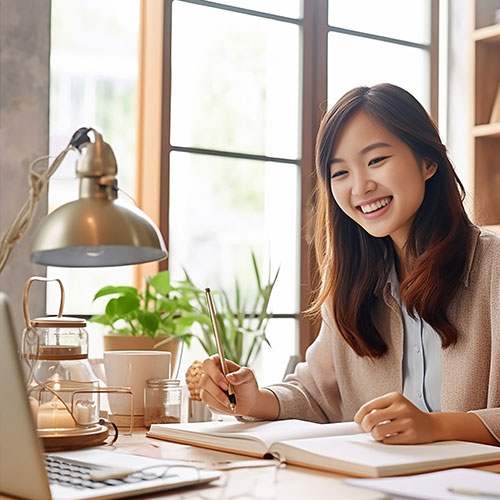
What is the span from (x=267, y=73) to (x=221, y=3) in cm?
32

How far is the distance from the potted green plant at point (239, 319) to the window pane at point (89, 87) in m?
0.37

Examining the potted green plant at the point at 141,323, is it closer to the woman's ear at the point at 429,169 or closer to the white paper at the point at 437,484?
the woman's ear at the point at 429,169

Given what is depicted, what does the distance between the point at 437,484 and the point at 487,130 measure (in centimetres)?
262

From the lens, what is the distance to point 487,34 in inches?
140

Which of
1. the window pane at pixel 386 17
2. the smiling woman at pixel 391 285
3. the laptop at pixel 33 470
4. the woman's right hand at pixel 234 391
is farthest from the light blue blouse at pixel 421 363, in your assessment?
the window pane at pixel 386 17

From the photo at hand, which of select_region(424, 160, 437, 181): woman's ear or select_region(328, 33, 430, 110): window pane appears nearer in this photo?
select_region(424, 160, 437, 181): woman's ear

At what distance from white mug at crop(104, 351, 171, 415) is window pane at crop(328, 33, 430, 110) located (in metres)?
1.83

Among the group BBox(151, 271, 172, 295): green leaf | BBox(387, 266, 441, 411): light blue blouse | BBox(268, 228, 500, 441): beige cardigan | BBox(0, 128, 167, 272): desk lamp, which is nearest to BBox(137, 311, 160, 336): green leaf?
BBox(151, 271, 172, 295): green leaf

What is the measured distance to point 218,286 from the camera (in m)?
3.18

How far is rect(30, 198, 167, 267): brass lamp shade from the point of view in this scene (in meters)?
1.11

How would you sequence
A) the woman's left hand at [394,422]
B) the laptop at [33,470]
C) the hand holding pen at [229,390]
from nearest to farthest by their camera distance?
the laptop at [33,470]
the woman's left hand at [394,422]
the hand holding pen at [229,390]

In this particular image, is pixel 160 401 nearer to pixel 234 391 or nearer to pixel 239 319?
pixel 234 391

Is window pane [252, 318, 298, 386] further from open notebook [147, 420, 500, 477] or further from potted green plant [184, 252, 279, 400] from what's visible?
open notebook [147, 420, 500, 477]

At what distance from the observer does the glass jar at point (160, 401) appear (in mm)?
1870
